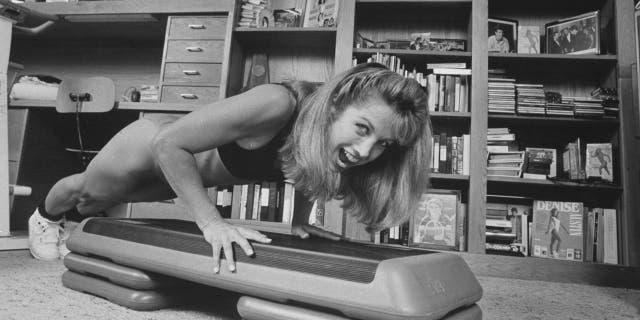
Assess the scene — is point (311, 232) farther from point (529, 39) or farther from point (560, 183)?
point (529, 39)

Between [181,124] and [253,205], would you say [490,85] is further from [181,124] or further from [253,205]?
[181,124]

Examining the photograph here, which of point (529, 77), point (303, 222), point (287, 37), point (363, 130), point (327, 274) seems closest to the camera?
point (327, 274)

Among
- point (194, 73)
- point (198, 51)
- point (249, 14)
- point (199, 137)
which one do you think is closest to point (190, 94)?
point (194, 73)

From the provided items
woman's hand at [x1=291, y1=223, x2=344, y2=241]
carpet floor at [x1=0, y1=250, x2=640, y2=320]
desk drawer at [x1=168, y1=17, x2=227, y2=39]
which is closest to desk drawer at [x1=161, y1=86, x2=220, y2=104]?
A: desk drawer at [x1=168, y1=17, x2=227, y2=39]

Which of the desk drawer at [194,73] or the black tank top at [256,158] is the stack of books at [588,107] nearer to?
the black tank top at [256,158]

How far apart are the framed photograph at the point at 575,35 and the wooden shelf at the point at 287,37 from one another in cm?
127

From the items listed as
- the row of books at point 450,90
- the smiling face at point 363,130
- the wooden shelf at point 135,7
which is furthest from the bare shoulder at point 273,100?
the wooden shelf at point 135,7

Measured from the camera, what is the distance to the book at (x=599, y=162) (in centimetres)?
218

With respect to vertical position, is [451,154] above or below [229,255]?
above

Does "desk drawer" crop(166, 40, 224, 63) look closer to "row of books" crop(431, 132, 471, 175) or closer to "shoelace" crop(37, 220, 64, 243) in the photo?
"shoelace" crop(37, 220, 64, 243)

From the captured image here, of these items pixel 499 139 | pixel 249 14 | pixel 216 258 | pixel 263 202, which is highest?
pixel 249 14

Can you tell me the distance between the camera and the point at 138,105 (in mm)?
2467

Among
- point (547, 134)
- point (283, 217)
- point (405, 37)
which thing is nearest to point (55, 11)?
point (283, 217)

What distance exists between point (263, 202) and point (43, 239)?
1.11 meters
